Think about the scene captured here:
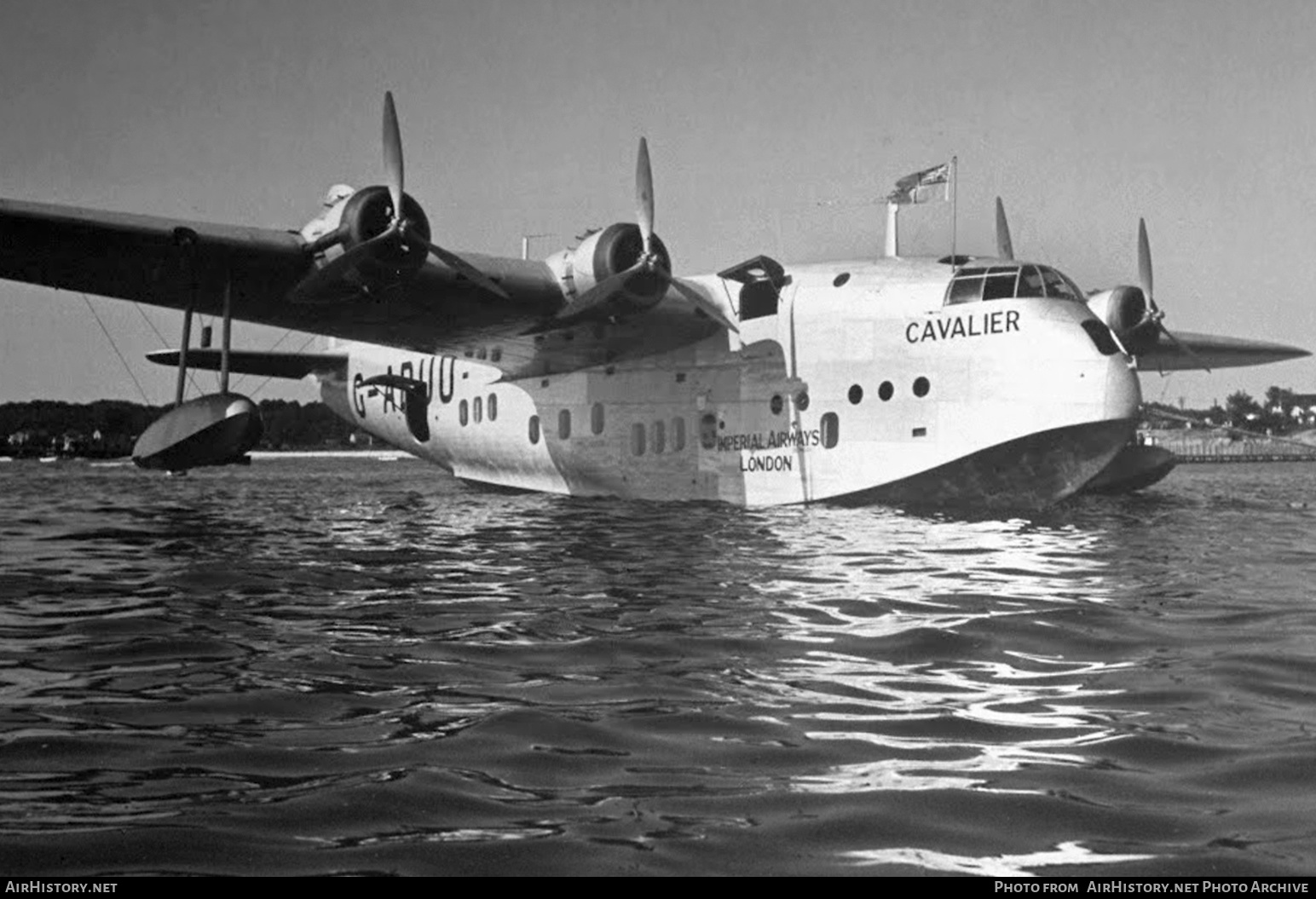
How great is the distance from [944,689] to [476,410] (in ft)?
64.7

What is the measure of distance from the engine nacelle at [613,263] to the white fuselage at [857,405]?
2.09 meters

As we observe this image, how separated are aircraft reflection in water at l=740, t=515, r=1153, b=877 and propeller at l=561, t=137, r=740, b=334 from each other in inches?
321

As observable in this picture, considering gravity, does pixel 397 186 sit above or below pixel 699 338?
above

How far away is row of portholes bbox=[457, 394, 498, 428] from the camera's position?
2370 centimetres

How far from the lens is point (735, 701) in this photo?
16.2 feet

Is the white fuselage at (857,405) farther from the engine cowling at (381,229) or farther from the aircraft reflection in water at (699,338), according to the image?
the engine cowling at (381,229)

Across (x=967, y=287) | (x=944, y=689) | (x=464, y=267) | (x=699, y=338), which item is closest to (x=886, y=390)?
(x=967, y=287)

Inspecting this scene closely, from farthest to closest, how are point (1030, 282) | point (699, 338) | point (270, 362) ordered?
point (270, 362)
point (699, 338)
point (1030, 282)

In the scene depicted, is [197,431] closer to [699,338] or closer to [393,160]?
[393,160]

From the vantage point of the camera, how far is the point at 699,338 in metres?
19.7

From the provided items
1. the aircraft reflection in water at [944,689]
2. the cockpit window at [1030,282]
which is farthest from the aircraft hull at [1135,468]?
the aircraft reflection in water at [944,689]

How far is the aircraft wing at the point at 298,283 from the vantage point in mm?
15078

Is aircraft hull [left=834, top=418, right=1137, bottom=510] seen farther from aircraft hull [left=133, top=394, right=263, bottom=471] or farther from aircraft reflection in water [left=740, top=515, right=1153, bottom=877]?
aircraft hull [left=133, top=394, right=263, bottom=471]

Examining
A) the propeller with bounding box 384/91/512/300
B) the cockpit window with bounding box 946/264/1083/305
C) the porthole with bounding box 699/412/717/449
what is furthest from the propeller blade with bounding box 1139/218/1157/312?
the propeller with bounding box 384/91/512/300
